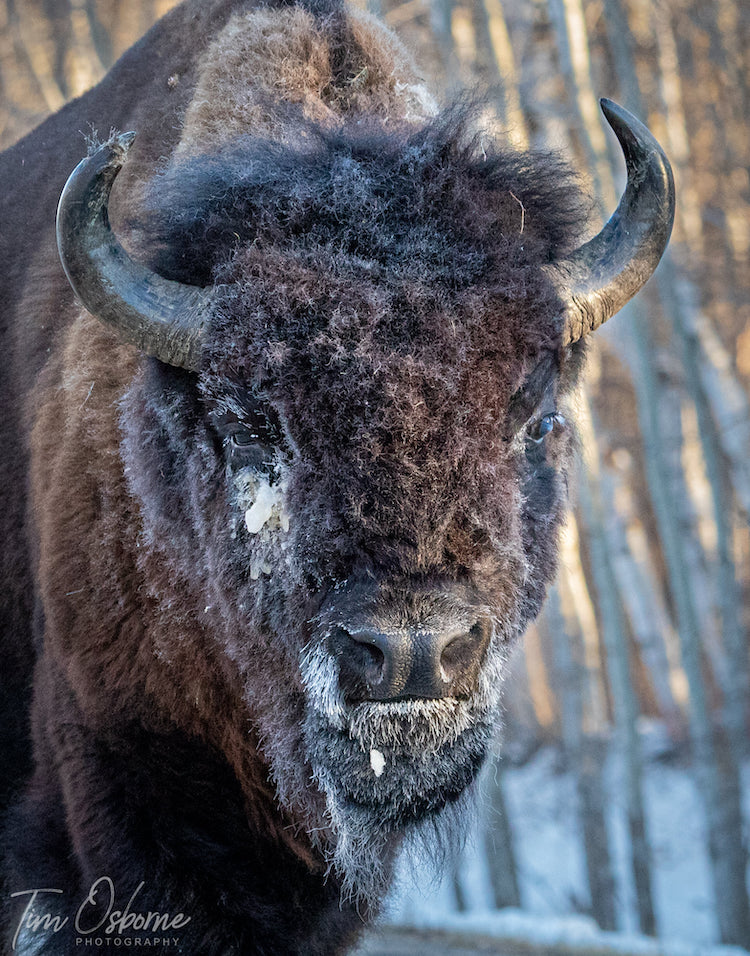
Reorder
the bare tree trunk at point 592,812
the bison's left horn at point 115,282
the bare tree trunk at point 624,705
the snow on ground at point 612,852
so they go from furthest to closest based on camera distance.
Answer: the snow on ground at point 612,852 < the bare tree trunk at point 592,812 < the bare tree trunk at point 624,705 < the bison's left horn at point 115,282

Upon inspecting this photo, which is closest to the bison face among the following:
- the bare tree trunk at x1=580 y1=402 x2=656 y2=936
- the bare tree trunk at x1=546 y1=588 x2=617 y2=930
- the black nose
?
the black nose

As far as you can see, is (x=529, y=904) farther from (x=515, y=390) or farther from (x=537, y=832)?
(x=515, y=390)

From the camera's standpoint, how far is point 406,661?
198 centimetres

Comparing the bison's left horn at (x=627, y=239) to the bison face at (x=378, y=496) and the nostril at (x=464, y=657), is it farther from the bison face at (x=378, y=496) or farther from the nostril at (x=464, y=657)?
the nostril at (x=464, y=657)

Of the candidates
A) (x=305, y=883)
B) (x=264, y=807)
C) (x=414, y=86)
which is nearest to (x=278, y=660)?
(x=264, y=807)

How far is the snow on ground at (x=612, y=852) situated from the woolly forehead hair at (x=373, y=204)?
545cm

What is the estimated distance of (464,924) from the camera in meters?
4.79

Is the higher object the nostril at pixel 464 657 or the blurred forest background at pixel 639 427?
the nostril at pixel 464 657

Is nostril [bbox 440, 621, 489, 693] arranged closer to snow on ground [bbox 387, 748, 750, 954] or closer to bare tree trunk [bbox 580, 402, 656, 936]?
snow on ground [bbox 387, 748, 750, 954]

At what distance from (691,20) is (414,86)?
38.0 ft

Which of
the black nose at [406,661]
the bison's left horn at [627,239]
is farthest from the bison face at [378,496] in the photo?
the bison's left horn at [627,239]

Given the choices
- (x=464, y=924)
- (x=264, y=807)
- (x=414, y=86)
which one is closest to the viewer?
(x=264, y=807)

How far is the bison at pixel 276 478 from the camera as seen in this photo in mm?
2164

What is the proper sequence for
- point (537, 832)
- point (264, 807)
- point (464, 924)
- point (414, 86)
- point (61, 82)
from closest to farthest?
point (264, 807), point (414, 86), point (464, 924), point (537, 832), point (61, 82)
